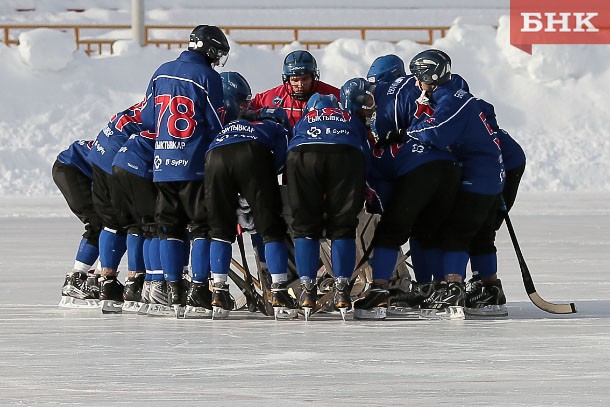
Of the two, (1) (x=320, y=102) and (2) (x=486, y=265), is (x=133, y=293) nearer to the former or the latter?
(1) (x=320, y=102)

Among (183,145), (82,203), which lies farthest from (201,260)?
(82,203)

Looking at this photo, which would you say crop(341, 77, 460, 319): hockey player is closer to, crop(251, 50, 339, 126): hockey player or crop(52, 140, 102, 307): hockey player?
crop(251, 50, 339, 126): hockey player

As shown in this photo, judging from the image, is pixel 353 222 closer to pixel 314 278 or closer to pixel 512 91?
pixel 314 278

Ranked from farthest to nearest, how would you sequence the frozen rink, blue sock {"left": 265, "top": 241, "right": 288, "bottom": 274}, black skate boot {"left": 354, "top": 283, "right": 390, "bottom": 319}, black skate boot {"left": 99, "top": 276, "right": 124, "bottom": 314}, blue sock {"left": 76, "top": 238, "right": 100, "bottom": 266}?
1. blue sock {"left": 76, "top": 238, "right": 100, "bottom": 266}
2. black skate boot {"left": 99, "top": 276, "right": 124, "bottom": 314}
3. black skate boot {"left": 354, "top": 283, "right": 390, "bottom": 319}
4. blue sock {"left": 265, "top": 241, "right": 288, "bottom": 274}
5. the frozen rink

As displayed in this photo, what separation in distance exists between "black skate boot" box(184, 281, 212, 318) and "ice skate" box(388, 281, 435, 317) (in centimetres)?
112

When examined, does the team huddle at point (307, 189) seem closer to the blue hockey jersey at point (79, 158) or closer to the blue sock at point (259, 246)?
the blue sock at point (259, 246)

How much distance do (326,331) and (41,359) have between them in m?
1.75

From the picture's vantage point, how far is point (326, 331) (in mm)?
7836

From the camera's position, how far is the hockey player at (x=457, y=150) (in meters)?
8.51

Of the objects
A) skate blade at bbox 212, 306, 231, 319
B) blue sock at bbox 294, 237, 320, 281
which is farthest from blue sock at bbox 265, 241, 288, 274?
skate blade at bbox 212, 306, 231, 319

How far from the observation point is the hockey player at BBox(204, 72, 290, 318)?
8320mm

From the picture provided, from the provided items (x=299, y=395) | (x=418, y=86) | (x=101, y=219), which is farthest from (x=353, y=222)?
(x=299, y=395)

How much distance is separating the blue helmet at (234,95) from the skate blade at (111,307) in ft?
4.54

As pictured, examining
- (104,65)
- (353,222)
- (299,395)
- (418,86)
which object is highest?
(104,65)
